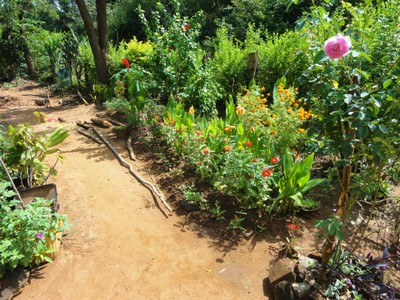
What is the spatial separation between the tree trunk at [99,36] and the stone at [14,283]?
6746 millimetres

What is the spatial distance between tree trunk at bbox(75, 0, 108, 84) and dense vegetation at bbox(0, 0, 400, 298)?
0.13 feet

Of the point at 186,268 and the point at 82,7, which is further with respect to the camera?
the point at 82,7

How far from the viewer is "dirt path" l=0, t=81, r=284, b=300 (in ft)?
8.51

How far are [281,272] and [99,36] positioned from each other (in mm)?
7998

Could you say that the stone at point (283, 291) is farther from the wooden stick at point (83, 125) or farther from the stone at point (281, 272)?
the wooden stick at point (83, 125)

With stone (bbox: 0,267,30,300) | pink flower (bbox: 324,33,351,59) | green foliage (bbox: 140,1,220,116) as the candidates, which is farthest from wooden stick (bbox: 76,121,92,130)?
pink flower (bbox: 324,33,351,59)

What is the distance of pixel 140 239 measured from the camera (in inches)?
126

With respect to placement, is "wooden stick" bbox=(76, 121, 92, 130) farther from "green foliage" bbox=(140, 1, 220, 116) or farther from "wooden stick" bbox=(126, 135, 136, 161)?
"green foliage" bbox=(140, 1, 220, 116)

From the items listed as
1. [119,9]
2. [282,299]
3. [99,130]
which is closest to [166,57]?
[99,130]

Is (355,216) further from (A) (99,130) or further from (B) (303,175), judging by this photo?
(A) (99,130)

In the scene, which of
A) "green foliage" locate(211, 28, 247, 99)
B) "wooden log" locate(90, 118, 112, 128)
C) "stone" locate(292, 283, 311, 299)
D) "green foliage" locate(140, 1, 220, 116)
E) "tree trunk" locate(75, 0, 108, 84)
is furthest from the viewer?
"tree trunk" locate(75, 0, 108, 84)

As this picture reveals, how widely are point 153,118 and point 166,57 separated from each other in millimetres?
1170

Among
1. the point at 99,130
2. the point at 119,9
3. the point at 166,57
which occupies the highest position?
the point at 119,9

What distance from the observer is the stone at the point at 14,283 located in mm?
2391
